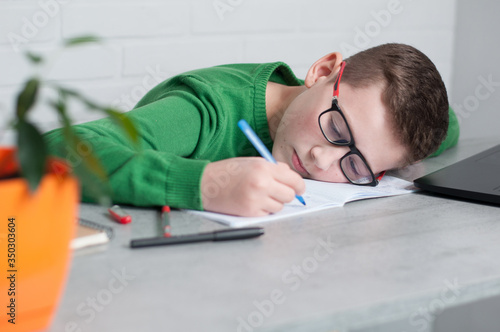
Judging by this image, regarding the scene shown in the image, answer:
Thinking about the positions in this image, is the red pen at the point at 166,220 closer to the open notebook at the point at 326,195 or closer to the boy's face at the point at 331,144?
the open notebook at the point at 326,195

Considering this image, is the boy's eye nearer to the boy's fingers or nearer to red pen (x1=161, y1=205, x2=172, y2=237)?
the boy's fingers

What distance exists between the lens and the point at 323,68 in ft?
4.40

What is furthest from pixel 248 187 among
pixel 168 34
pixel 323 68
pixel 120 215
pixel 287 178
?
pixel 168 34

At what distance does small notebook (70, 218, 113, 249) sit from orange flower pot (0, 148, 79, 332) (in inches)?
6.9

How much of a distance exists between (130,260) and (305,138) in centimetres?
55


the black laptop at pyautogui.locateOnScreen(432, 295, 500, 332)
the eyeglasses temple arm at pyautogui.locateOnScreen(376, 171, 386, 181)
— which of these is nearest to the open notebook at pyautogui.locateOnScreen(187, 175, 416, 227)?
the eyeglasses temple arm at pyautogui.locateOnScreen(376, 171, 386, 181)

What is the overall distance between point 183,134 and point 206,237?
45cm

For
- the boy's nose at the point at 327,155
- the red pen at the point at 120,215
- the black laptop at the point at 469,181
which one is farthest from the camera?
the boy's nose at the point at 327,155

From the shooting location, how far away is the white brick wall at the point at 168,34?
170cm

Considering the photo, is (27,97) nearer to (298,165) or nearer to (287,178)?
(287,178)

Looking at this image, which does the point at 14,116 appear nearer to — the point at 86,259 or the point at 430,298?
the point at 86,259

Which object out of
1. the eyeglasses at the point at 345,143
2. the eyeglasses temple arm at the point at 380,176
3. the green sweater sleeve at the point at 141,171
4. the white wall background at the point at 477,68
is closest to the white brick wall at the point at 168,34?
the white wall background at the point at 477,68

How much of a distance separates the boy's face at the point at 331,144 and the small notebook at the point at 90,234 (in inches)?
18.0

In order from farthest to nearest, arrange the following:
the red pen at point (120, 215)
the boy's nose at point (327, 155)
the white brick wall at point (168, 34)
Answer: the white brick wall at point (168, 34)
the boy's nose at point (327, 155)
the red pen at point (120, 215)
